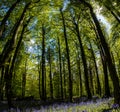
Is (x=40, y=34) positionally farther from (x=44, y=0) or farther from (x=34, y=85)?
(x=34, y=85)

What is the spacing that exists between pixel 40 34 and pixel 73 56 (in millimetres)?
11288

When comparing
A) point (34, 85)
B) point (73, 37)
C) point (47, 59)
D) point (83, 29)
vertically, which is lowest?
point (34, 85)

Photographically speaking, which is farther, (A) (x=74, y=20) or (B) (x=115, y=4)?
(A) (x=74, y=20)

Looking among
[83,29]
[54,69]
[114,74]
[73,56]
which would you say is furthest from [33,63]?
[114,74]

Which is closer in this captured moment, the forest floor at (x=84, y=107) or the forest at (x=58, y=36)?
the forest floor at (x=84, y=107)

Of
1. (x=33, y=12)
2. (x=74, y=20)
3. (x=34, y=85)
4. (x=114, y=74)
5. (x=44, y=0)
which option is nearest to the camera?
(x=114, y=74)

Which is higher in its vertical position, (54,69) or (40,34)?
(40,34)

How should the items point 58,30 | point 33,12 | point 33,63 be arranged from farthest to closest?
point 33,63 < point 58,30 < point 33,12

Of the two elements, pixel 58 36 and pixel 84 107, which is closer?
pixel 84 107

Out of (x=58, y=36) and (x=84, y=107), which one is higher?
(x=84, y=107)

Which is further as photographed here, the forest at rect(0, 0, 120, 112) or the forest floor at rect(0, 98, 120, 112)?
the forest at rect(0, 0, 120, 112)

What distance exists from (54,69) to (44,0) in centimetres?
3783

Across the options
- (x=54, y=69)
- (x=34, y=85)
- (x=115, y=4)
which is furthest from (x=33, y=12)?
(x=34, y=85)

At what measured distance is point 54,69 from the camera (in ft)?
186
